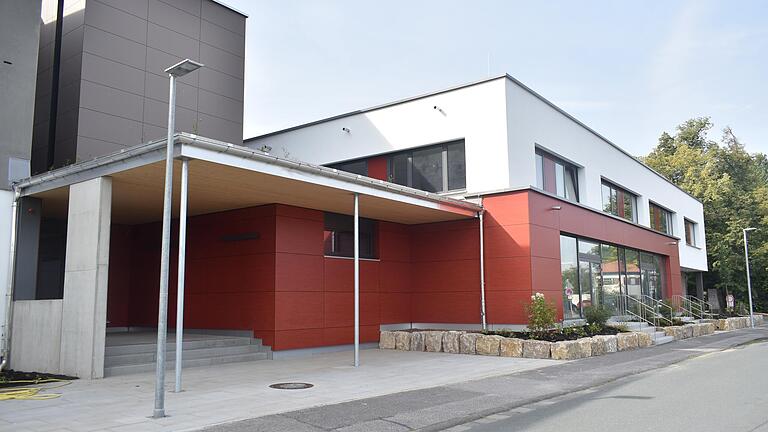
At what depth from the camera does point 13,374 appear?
446 inches

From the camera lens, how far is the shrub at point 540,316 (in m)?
15.0

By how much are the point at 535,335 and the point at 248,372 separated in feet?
23.4

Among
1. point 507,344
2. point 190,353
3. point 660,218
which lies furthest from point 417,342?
point 660,218

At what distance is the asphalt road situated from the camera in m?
6.89

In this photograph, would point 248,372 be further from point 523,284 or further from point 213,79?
point 213,79

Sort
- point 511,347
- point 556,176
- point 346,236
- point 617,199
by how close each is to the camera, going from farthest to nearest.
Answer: point 617,199 → point 556,176 → point 346,236 → point 511,347

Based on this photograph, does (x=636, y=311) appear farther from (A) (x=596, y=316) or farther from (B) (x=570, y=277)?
(A) (x=596, y=316)

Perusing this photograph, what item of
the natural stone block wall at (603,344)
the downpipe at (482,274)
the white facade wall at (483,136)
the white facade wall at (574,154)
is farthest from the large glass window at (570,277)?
the downpipe at (482,274)

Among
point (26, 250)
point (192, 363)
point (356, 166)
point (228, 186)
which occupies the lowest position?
point (192, 363)

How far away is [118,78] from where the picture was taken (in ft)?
56.1

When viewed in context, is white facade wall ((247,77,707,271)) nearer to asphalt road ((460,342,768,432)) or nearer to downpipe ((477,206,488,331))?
downpipe ((477,206,488,331))

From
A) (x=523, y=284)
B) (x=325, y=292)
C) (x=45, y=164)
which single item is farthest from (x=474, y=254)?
(x=45, y=164)

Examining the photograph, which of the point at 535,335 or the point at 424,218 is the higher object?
the point at 424,218

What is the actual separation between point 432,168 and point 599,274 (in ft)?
23.6
